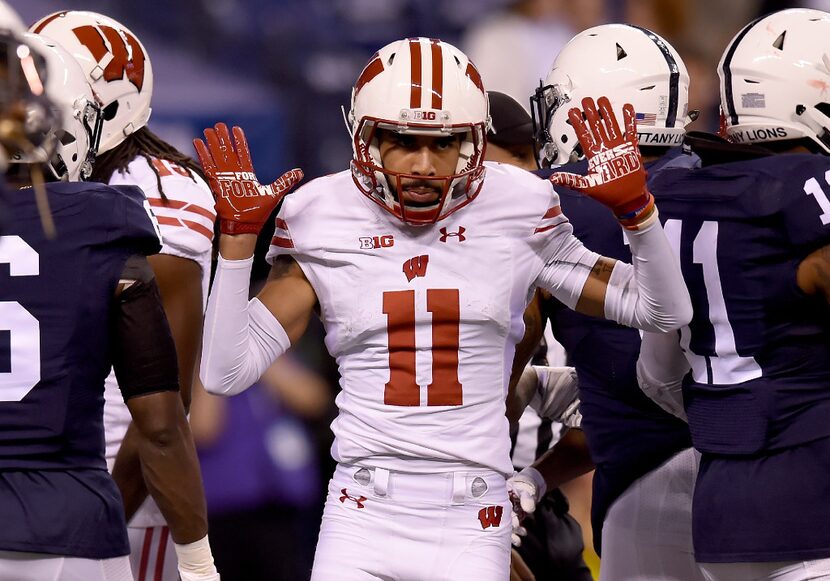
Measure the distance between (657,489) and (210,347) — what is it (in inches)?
42.9

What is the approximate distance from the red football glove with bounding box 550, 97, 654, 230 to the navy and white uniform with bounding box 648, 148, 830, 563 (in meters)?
0.19

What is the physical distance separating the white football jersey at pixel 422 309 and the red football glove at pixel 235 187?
15cm

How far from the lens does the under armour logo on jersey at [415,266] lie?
2600 millimetres

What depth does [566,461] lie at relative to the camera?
→ 11.1ft

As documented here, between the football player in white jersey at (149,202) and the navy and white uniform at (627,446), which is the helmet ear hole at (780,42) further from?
the football player in white jersey at (149,202)

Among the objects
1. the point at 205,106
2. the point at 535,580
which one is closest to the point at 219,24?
the point at 205,106

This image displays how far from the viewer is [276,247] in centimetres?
268

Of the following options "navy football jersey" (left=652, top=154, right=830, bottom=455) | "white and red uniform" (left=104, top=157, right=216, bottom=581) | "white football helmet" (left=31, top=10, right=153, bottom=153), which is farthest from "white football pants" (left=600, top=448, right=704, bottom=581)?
"white football helmet" (left=31, top=10, right=153, bottom=153)

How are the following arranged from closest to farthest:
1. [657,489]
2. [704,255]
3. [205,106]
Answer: [704,255] → [657,489] → [205,106]

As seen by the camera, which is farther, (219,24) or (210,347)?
(219,24)

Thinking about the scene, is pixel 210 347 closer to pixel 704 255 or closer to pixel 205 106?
pixel 704 255

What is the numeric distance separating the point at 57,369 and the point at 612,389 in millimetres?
1253

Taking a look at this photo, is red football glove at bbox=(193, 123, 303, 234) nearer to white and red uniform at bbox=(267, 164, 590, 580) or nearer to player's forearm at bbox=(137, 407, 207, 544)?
white and red uniform at bbox=(267, 164, 590, 580)

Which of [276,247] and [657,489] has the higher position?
[276,247]
